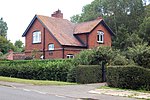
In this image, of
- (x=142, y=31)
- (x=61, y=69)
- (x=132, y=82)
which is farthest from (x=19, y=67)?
(x=142, y=31)

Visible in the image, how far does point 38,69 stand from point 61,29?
1544 centimetres

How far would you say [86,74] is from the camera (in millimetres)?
25859

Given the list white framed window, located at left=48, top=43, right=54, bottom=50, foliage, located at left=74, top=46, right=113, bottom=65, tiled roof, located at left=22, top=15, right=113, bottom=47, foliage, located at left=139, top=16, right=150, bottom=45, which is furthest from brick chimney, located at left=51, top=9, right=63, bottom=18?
foliage, located at left=74, top=46, right=113, bottom=65

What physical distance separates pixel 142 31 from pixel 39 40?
21.6 m

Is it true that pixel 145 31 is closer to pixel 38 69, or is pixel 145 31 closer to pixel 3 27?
pixel 38 69

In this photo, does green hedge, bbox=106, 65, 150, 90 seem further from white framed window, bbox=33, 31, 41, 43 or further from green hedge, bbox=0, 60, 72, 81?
white framed window, bbox=33, 31, 41, 43

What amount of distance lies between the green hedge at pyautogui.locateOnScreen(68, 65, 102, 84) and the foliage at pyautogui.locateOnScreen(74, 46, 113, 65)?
3.41 feet

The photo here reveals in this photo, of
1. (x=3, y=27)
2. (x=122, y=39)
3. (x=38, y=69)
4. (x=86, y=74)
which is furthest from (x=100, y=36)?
(x=3, y=27)

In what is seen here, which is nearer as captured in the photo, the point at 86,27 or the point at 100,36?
the point at 86,27

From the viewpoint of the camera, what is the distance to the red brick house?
139 ft

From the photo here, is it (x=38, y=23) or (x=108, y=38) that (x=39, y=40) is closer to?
(x=38, y=23)

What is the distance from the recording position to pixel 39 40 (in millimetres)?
46375

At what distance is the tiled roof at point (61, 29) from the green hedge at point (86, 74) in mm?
14459

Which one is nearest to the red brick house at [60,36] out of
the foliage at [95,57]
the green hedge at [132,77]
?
the foliage at [95,57]
